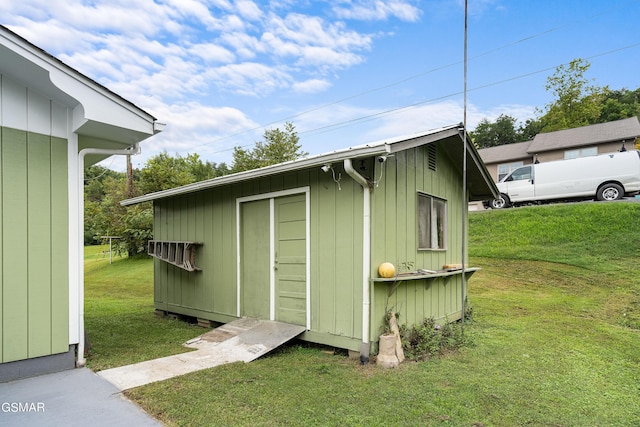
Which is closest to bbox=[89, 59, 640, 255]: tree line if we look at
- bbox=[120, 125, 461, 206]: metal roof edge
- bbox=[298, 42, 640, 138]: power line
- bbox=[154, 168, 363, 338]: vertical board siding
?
bbox=[298, 42, 640, 138]: power line

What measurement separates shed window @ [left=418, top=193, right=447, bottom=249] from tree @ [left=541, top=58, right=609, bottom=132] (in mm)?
24613

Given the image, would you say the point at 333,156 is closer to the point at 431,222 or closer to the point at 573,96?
the point at 431,222

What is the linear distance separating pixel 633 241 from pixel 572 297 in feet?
13.4

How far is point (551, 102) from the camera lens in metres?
26.7

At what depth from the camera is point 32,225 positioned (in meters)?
3.55

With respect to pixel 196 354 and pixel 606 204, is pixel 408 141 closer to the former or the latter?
pixel 196 354

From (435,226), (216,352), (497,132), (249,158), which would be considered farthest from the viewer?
(497,132)

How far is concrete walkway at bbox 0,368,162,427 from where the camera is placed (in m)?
2.62

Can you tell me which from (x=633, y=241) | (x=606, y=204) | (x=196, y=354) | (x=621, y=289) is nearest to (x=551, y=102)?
(x=606, y=204)

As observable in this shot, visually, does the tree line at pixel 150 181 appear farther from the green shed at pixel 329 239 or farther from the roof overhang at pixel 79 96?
the roof overhang at pixel 79 96

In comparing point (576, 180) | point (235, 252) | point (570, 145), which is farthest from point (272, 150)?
point (235, 252)

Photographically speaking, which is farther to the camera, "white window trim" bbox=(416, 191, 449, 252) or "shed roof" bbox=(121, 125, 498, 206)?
"white window trim" bbox=(416, 191, 449, 252)

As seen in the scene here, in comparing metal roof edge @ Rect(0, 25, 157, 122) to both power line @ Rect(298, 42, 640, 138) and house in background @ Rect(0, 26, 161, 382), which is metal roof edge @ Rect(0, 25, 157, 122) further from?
power line @ Rect(298, 42, 640, 138)

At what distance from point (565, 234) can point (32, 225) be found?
42.1 ft
